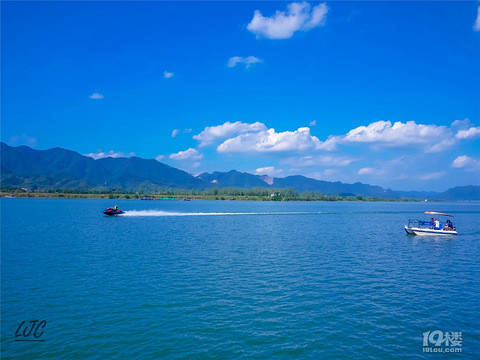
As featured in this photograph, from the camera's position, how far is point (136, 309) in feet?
69.6

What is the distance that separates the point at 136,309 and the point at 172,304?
2405mm

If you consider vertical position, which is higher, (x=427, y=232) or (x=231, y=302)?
(x=427, y=232)

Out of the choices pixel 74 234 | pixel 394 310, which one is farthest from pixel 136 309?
pixel 74 234

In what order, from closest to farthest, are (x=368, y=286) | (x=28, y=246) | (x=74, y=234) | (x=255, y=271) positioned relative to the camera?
(x=368, y=286) → (x=255, y=271) → (x=28, y=246) → (x=74, y=234)

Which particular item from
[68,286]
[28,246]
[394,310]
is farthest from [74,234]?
[394,310]

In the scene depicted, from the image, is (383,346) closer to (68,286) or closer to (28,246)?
(68,286)

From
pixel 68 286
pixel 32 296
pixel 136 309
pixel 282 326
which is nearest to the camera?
pixel 282 326

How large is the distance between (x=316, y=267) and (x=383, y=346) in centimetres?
1668

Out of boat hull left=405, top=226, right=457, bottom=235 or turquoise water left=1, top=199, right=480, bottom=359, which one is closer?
turquoise water left=1, top=199, right=480, bottom=359

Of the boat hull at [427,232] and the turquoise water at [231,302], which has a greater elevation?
the boat hull at [427,232]

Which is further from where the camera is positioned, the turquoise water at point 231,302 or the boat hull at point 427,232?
the boat hull at point 427,232

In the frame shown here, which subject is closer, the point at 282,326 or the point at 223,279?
the point at 282,326

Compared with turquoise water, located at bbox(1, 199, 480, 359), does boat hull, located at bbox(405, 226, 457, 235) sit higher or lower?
higher

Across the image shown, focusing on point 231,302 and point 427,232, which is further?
point 427,232
